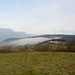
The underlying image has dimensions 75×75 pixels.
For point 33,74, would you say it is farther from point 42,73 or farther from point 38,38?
point 38,38

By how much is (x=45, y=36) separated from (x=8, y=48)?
66149 millimetres

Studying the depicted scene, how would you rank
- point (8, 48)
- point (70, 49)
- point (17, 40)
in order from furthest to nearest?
point (17, 40) < point (8, 48) < point (70, 49)

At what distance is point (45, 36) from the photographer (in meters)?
114

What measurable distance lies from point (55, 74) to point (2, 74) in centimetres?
566

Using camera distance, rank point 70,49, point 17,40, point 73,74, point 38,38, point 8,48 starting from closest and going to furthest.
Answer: point 73,74, point 70,49, point 8,48, point 38,38, point 17,40

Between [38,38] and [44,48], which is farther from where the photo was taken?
[38,38]

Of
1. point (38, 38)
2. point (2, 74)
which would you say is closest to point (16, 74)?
point (2, 74)

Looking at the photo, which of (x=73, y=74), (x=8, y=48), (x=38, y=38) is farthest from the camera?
(x=38, y=38)

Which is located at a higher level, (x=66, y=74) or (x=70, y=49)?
(x=66, y=74)

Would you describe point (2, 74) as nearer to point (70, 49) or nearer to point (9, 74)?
point (9, 74)

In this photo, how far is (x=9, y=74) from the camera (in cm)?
1062

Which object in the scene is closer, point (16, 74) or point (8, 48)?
point (16, 74)

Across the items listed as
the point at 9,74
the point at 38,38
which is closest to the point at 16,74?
the point at 9,74

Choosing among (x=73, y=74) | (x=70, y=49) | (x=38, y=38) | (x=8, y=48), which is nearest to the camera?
(x=73, y=74)
